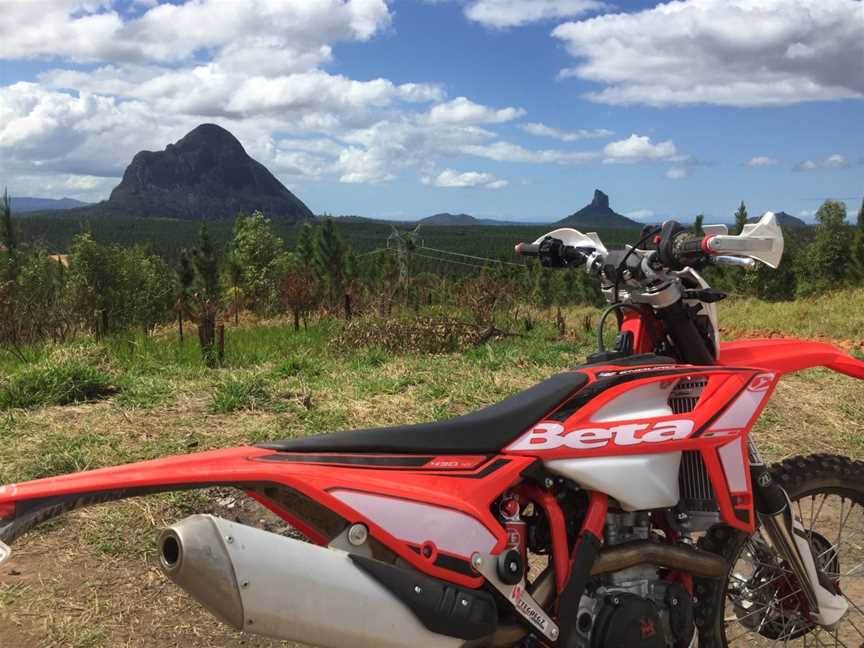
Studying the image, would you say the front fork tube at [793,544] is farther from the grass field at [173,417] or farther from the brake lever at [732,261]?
the grass field at [173,417]

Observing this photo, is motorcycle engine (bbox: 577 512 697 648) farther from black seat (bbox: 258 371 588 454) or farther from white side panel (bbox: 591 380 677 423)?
black seat (bbox: 258 371 588 454)

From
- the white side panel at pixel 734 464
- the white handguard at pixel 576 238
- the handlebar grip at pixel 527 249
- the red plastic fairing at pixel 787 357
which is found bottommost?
the white side panel at pixel 734 464

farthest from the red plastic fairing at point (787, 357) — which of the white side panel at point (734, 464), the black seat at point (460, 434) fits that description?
the black seat at point (460, 434)

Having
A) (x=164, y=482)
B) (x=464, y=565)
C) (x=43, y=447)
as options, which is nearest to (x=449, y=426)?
(x=464, y=565)

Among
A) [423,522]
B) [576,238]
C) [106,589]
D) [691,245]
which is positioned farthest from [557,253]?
[106,589]

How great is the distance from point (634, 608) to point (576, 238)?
1342 millimetres

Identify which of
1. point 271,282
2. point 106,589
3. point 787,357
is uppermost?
point 787,357

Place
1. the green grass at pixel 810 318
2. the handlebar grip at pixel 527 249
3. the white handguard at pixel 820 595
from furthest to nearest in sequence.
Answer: the green grass at pixel 810 318, the handlebar grip at pixel 527 249, the white handguard at pixel 820 595

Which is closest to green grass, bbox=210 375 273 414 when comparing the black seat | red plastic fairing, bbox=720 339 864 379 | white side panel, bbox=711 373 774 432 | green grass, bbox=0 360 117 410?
green grass, bbox=0 360 117 410

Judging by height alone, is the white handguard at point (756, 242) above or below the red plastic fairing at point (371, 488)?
above

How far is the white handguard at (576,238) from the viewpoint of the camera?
2.87 meters

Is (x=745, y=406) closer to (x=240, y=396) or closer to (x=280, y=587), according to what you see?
(x=280, y=587)

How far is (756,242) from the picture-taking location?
241 cm

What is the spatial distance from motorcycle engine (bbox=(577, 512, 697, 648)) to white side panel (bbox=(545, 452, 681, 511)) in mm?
115
